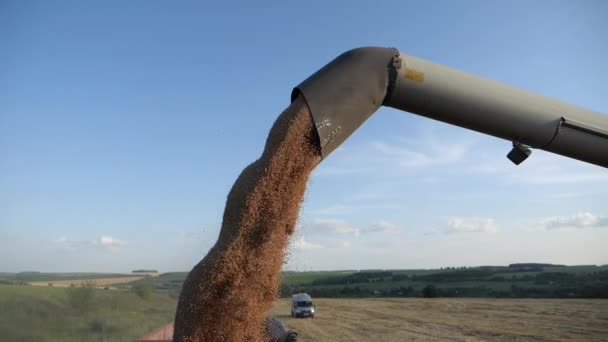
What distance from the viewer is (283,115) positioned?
155 inches

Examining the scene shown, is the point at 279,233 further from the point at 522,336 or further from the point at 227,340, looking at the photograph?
the point at 522,336

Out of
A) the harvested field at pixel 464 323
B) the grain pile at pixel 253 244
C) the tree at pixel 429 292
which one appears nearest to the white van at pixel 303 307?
the harvested field at pixel 464 323

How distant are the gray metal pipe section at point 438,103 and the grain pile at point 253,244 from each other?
23cm

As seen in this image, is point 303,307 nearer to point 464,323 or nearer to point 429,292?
point 464,323

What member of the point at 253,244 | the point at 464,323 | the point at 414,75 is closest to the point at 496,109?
the point at 414,75

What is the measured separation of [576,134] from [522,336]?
1755cm

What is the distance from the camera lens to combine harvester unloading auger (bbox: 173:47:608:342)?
11.4 feet

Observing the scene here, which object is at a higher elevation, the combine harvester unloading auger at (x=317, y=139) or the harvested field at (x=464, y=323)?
the combine harvester unloading auger at (x=317, y=139)

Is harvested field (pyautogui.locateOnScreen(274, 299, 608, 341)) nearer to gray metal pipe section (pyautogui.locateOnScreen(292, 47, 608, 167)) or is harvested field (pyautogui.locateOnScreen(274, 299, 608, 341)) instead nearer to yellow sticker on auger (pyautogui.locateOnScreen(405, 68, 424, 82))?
gray metal pipe section (pyautogui.locateOnScreen(292, 47, 608, 167))

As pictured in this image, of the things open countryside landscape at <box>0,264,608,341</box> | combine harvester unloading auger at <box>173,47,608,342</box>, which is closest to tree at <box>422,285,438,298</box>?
open countryside landscape at <box>0,264,608,341</box>

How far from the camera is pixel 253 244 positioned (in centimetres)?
358

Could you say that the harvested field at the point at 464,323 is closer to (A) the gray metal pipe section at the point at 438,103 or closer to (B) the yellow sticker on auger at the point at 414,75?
(A) the gray metal pipe section at the point at 438,103

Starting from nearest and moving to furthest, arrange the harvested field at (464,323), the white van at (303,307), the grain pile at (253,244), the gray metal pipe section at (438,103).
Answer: the grain pile at (253,244)
the gray metal pipe section at (438,103)
the harvested field at (464,323)
the white van at (303,307)

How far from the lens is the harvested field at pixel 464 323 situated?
65.0ft
